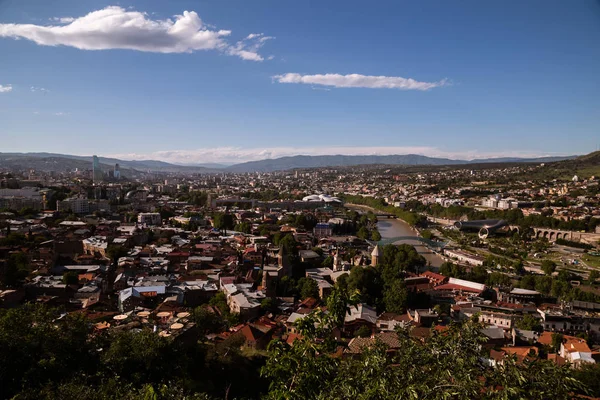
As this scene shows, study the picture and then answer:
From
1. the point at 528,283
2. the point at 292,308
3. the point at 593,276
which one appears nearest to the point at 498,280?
the point at 528,283

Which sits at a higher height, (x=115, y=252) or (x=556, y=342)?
(x=115, y=252)

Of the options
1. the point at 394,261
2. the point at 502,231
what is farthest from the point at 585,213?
the point at 394,261

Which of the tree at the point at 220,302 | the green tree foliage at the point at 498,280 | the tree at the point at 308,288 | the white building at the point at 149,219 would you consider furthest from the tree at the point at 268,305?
the white building at the point at 149,219

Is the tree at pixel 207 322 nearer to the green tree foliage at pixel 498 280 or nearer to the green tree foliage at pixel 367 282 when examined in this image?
the green tree foliage at pixel 367 282

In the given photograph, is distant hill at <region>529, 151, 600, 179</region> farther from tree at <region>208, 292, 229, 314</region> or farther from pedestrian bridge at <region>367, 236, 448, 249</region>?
tree at <region>208, 292, 229, 314</region>

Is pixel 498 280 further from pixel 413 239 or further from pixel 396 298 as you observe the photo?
pixel 413 239

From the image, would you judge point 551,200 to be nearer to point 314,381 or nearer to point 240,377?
point 240,377

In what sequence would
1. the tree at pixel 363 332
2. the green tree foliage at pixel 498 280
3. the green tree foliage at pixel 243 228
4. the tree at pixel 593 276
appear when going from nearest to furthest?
the tree at pixel 363 332, the green tree foliage at pixel 498 280, the tree at pixel 593 276, the green tree foliage at pixel 243 228

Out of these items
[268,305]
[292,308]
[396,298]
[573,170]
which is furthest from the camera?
[573,170]
